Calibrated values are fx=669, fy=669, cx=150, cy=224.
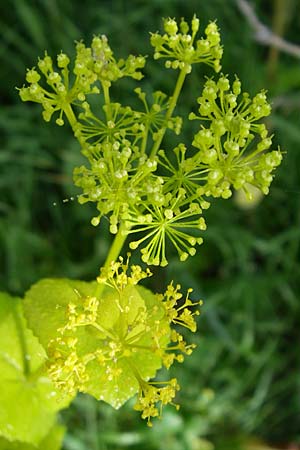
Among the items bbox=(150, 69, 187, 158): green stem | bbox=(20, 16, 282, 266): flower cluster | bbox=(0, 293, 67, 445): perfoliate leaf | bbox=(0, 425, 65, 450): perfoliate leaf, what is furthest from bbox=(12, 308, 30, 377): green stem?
bbox=(150, 69, 187, 158): green stem

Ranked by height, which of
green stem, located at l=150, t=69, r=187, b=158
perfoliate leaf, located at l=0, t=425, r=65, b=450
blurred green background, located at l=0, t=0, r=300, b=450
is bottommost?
perfoliate leaf, located at l=0, t=425, r=65, b=450

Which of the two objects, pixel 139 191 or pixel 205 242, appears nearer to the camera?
pixel 139 191

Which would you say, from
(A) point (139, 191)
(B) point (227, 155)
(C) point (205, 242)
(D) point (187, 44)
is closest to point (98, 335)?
(A) point (139, 191)

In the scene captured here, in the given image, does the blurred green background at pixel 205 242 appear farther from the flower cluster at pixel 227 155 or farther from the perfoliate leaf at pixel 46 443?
the flower cluster at pixel 227 155

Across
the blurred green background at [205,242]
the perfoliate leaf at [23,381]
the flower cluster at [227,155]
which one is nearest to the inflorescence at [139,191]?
the flower cluster at [227,155]

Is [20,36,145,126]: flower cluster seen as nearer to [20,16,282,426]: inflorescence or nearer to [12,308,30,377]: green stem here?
Result: [20,16,282,426]: inflorescence

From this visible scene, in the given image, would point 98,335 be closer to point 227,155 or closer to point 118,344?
point 118,344
